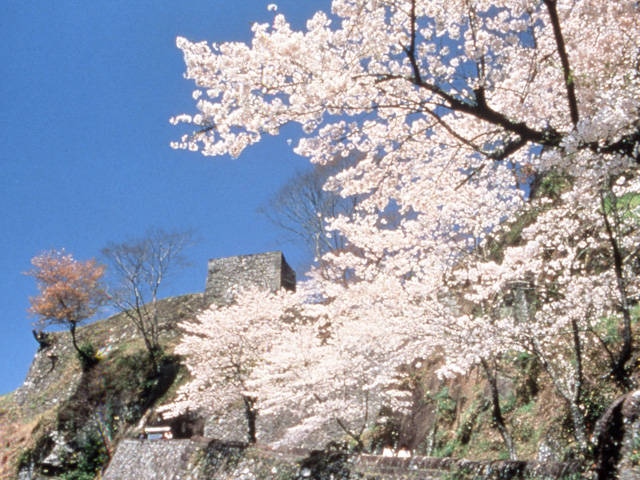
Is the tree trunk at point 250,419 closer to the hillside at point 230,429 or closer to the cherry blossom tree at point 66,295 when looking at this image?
the hillside at point 230,429

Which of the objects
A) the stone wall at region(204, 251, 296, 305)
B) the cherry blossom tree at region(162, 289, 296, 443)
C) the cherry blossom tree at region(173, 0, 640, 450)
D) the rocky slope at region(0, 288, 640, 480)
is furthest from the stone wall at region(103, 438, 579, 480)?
the stone wall at region(204, 251, 296, 305)

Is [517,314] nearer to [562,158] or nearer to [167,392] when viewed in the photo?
[562,158]

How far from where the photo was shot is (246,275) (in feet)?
71.9

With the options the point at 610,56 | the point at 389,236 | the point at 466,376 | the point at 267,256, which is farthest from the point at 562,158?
the point at 267,256

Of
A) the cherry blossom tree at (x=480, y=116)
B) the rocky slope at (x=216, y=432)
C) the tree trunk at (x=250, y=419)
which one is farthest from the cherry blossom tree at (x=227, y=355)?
the cherry blossom tree at (x=480, y=116)

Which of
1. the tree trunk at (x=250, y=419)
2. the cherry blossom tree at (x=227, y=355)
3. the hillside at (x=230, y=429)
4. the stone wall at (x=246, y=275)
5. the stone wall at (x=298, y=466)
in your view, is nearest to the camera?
the stone wall at (x=298, y=466)

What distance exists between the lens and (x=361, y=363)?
10.0 m

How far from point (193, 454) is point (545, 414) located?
250 inches

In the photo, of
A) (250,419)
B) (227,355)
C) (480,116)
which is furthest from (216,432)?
(480,116)

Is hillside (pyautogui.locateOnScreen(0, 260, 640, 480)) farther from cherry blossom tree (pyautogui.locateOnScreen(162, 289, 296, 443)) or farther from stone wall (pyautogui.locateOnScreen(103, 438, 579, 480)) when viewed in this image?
cherry blossom tree (pyautogui.locateOnScreen(162, 289, 296, 443))

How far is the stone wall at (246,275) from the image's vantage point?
2158 cm

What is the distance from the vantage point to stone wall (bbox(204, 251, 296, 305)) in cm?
2158

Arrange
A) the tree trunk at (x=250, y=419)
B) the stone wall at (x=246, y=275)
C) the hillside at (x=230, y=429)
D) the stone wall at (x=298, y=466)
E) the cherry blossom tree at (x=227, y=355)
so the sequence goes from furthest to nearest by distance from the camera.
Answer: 1. the stone wall at (x=246, y=275)
2. the cherry blossom tree at (x=227, y=355)
3. the tree trunk at (x=250, y=419)
4. the hillside at (x=230, y=429)
5. the stone wall at (x=298, y=466)

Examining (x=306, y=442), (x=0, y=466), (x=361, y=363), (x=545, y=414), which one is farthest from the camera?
(x=0, y=466)
